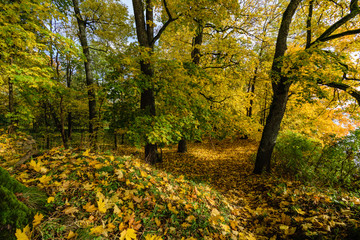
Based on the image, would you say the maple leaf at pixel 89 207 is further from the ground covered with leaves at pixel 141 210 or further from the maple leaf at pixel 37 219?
the maple leaf at pixel 37 219

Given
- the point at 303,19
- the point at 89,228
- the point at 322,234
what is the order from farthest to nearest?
1. the point at 303,19
2. the point at 322,234
3. the point at 89,228

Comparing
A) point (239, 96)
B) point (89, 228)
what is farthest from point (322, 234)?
point (239, 96)

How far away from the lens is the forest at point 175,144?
1.84m

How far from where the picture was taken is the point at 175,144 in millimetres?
5273

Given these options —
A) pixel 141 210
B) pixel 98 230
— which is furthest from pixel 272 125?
pixel 98 230

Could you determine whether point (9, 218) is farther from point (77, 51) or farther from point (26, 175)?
point (77, 51)

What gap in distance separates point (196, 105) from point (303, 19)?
6.16 metres

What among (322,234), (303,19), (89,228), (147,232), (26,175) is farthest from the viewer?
(303,19)

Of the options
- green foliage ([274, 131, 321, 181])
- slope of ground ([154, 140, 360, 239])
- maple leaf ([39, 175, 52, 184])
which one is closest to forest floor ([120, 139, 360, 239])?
slope of ground ([154, 140, 360, 239])

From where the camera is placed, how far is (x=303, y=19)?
6316 millimetres

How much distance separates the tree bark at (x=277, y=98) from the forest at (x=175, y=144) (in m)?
0.04

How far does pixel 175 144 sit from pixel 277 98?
4.29 m

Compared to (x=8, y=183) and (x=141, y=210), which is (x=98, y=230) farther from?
(x=8, y=183)

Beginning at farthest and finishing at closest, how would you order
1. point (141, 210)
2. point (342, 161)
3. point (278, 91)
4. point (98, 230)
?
point (278, 91), point (342, 161), point (141, 210), point (98, 230)
